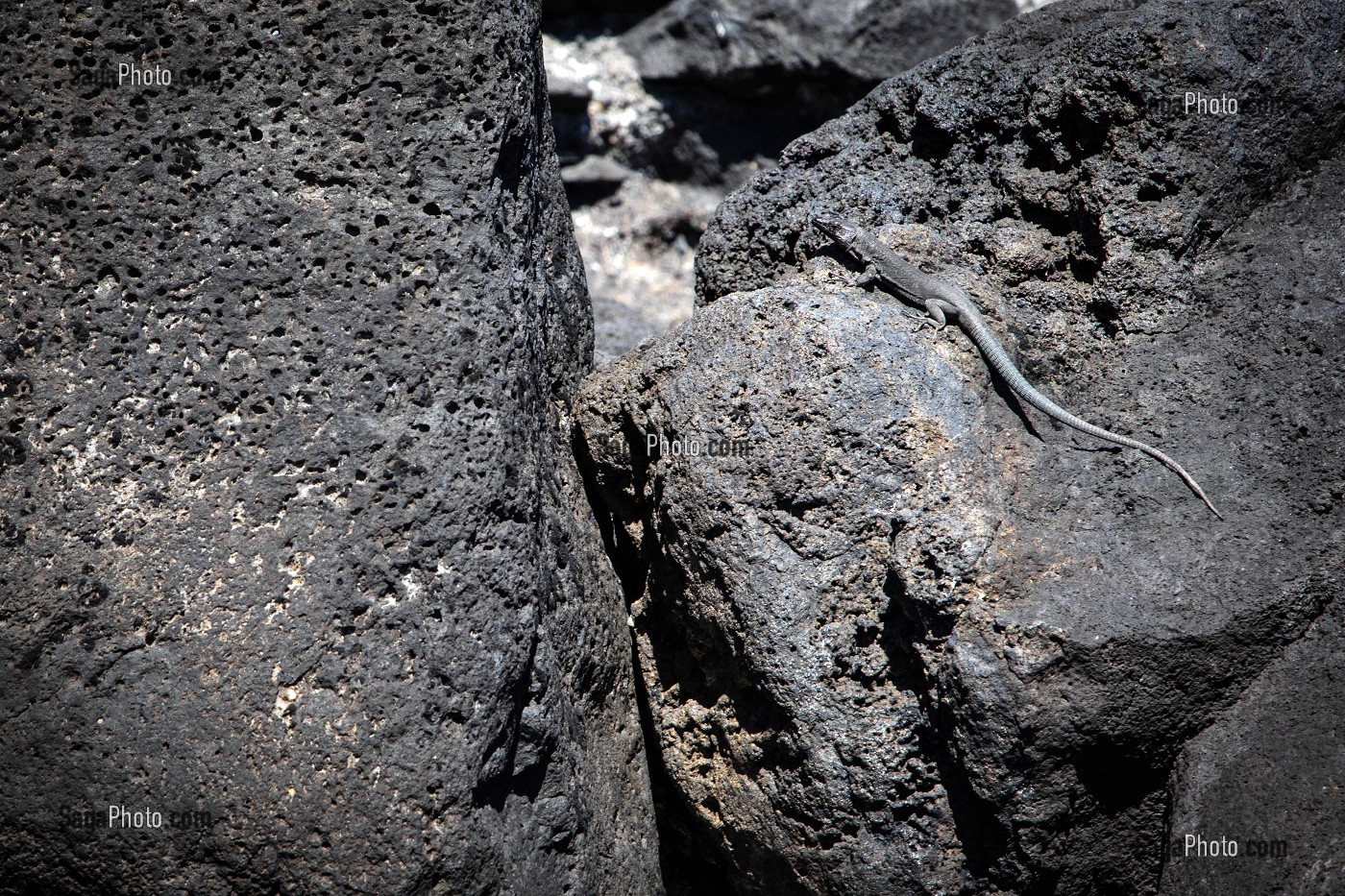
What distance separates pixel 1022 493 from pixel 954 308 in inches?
23.6

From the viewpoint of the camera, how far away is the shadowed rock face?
7.83 feet

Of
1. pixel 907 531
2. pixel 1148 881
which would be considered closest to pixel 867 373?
pixel 907 531

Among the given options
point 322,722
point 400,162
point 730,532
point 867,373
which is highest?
point 400,162

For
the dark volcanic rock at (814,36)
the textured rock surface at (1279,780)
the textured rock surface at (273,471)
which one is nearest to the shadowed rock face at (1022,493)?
the textured rock surface at (1279,780)

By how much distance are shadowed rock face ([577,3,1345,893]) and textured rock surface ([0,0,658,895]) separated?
47 centimetres

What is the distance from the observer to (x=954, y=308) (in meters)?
2.87

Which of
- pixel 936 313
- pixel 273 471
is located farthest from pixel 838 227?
pixel 273 471

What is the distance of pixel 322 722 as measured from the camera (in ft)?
7.80

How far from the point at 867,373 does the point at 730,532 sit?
57 cm

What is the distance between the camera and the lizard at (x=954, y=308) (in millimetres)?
2711

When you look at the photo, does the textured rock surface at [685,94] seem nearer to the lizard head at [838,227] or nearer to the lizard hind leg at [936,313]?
the lizard head at [838,227]

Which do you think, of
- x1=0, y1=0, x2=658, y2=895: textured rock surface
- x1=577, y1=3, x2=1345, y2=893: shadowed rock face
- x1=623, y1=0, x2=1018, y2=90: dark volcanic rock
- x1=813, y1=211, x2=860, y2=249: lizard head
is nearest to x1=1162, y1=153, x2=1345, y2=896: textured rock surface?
x1=577, y1=3, x2=1345, y2=893: shadowed rock face

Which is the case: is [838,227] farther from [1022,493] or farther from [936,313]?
[1022,493]

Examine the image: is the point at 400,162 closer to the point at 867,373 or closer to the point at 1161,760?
the point at 867,373
